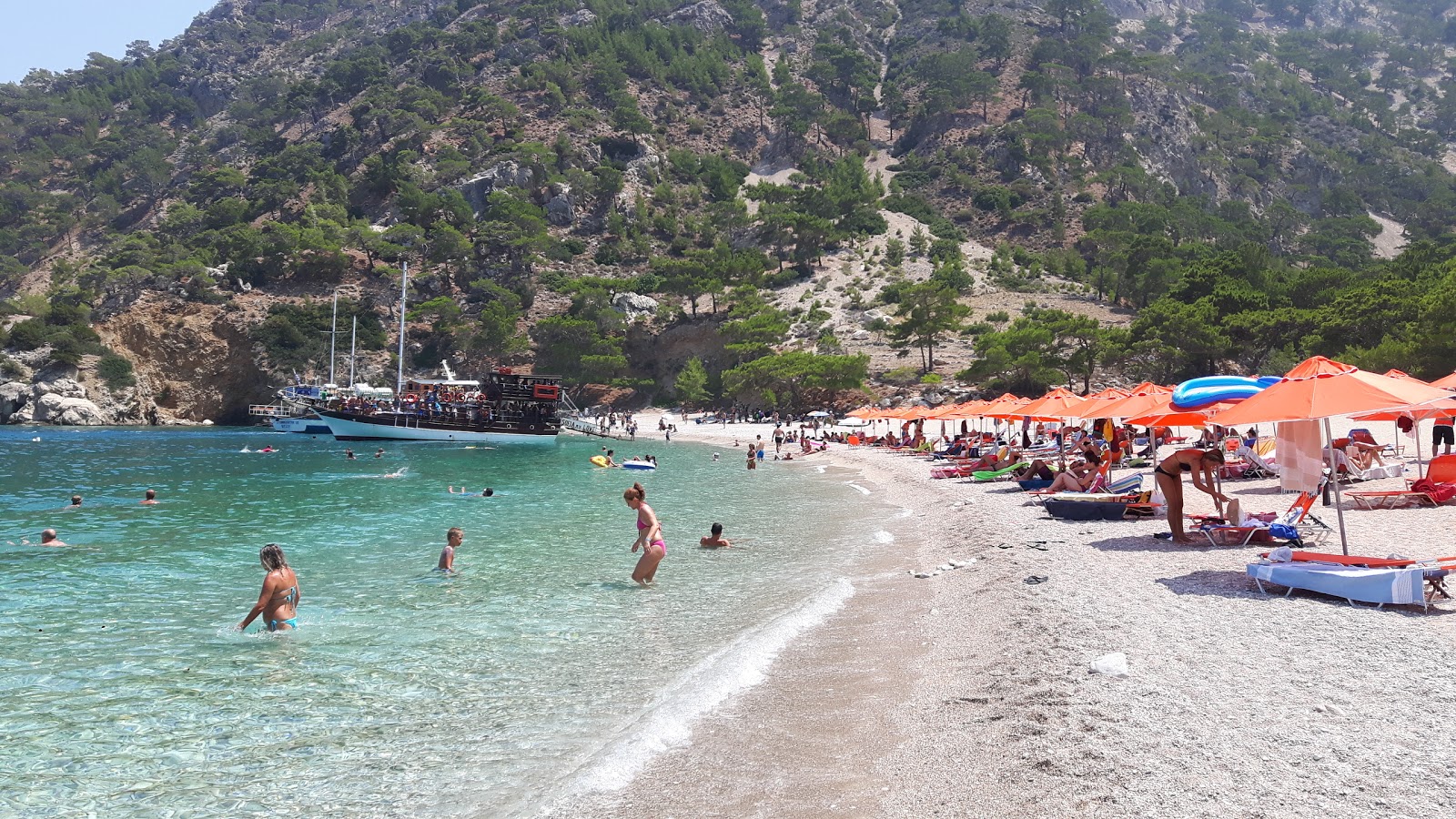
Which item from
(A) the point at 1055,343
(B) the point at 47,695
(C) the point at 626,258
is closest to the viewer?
(B) the point at 47,695

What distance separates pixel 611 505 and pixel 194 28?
758 feet

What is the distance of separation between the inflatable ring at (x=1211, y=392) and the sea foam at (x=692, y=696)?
243 inches

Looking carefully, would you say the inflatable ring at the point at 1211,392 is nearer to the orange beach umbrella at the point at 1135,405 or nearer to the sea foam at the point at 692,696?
the orange beach umbrella at the point at 1135,405

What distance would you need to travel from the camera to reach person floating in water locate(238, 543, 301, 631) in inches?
361

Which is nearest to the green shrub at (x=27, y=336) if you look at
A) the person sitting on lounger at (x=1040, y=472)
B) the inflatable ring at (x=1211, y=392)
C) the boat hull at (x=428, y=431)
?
the boat hull at (x=428, y=431)

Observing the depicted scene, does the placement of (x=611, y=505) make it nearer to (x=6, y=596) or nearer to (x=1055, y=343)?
(x=6, y=596)

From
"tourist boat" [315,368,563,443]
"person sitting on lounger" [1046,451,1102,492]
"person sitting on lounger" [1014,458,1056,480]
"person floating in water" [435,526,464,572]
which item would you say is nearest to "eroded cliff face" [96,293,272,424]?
"tourist boat" [315,368,563,443]

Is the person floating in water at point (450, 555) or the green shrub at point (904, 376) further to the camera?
the green shrub at point (904, 376)

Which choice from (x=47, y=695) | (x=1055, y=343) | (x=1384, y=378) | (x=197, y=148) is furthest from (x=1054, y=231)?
(x=197, y=148)

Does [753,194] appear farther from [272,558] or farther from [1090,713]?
[1090,713]

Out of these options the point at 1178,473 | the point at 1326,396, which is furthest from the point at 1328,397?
the point at 1178,473

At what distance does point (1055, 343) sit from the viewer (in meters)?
61.7

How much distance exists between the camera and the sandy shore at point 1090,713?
177 inches

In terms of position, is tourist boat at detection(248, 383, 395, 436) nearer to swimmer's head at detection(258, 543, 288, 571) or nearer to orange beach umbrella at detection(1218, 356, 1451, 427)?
swimmer's head at detection(258, 543, 288, 571)
